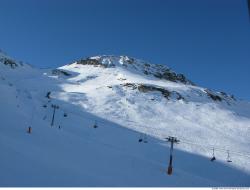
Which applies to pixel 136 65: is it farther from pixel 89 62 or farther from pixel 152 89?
pixel 152 89

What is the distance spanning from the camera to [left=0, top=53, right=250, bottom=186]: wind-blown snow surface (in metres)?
13.9

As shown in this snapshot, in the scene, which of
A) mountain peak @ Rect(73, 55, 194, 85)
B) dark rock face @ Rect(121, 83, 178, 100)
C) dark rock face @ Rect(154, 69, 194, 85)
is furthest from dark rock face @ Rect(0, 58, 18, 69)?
dark rock face @ Rect(154, 69, 194, 85)

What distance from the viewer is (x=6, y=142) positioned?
15.0m

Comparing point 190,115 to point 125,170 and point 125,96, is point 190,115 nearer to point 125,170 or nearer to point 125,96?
point 125,96

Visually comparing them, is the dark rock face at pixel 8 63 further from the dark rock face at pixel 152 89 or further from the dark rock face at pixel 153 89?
the dark rock face at pixel 152 89

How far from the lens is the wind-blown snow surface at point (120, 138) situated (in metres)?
13.9

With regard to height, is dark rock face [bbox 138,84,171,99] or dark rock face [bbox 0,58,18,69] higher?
dark rock face [bbox 0,58,18,69]

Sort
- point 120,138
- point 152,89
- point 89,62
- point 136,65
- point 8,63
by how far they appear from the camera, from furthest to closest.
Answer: point 89,62 → point 136,65 → point 8,63 → point 152,89 → point 120,138

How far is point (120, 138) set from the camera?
36312 millimetres

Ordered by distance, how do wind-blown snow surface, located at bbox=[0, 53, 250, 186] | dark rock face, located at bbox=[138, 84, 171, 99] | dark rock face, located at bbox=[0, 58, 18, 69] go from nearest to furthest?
1. wind-blown snow surface, located at bbox=[0, 53, 250, 186]
2. dark rock face, located at bbox=[138, 84, 171, 99]
3. dark rock face, located at bbox=[0, 58, 18, 69]

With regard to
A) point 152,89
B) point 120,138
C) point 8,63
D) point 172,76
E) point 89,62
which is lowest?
point 120,138

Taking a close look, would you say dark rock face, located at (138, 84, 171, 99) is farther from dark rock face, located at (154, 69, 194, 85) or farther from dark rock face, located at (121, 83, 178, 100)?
dark rock face, located at (154, 69, 194, 85)

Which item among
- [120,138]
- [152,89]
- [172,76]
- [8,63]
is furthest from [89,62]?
[120,138]

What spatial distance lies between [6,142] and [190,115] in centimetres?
4343
